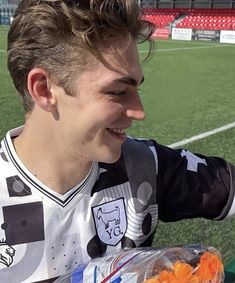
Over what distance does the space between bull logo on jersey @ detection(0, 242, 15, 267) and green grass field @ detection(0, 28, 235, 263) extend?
0.55 meters

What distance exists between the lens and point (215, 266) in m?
0.76

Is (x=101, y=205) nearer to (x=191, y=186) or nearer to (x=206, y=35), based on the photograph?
(x=191, y=186)

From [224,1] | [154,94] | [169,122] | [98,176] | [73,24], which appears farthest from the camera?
[224,1]

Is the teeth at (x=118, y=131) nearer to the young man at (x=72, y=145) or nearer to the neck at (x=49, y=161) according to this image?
the young man at (x=72, y=145)

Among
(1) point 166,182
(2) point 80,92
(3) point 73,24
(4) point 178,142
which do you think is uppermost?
(3) point 73,24

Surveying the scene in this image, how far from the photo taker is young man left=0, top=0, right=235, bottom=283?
0.99m

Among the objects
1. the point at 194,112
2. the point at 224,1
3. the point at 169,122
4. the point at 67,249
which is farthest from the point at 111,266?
the point at 224,1

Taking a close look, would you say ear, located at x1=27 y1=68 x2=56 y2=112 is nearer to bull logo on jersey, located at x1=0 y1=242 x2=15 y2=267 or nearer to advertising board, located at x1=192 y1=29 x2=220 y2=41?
bull logo on jersey, located at x1=0 y1=242 x2=15 y2=267

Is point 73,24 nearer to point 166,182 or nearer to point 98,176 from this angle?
point 98,176

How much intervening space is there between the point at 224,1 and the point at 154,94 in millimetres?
20973

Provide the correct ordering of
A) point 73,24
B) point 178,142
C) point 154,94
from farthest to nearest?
point 154,94 → point 178,142 → point 73,24

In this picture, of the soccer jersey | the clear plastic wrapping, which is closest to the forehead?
the soccer jersey

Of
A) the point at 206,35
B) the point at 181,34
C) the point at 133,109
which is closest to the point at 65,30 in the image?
the point at 133,109

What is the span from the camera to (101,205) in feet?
3.67
